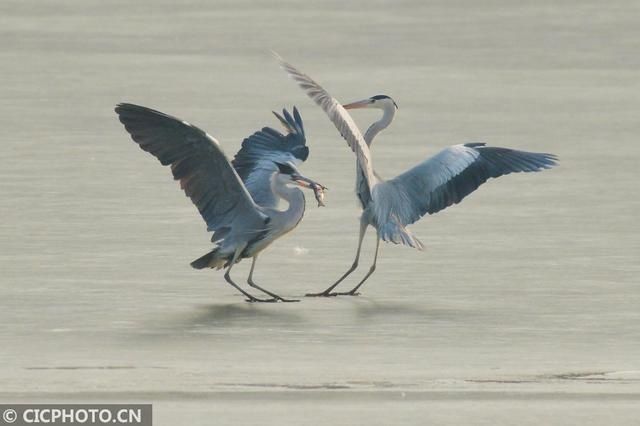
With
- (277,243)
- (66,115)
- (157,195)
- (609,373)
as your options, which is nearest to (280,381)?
(609,373)

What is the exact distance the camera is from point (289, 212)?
40.3 ft

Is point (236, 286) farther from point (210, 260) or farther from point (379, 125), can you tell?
point (379, 125)

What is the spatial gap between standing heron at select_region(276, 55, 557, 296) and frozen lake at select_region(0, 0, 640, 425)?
0.41 meters

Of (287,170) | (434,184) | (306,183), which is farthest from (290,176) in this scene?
(434,184)

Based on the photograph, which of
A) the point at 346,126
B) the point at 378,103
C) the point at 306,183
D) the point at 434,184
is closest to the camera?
the point at 306,183

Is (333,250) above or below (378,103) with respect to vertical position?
below

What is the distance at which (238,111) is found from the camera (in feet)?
65.7

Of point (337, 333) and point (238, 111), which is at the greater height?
point (238, 111)

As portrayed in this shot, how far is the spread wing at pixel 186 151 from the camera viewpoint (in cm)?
1193

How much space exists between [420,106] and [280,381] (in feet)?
36.2

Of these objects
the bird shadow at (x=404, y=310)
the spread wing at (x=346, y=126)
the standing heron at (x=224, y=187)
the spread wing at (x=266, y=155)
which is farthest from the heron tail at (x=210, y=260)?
the spread wing at (x=346, y=126)

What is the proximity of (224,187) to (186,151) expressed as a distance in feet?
1.13

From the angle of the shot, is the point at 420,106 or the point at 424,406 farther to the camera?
the point at 420,106

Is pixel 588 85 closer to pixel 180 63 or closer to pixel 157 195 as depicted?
pixel 180 63
